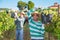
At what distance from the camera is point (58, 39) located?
461 centimetres

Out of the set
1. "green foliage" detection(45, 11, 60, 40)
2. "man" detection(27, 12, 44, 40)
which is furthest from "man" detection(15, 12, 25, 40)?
"green foliage" detection(45, 11, 60, 40)

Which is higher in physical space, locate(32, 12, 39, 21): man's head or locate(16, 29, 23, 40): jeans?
locate(32, 12, 39, 21): man's head

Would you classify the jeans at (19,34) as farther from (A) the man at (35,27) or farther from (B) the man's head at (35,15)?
(B) the man's head at (35,15)

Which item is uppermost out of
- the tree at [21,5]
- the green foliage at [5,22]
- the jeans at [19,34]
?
the tree at [21,5]

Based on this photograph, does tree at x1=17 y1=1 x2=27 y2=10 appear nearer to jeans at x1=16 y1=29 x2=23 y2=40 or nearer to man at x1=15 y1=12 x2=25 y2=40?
man at x1=15 y1=12 x2=25 y2=40

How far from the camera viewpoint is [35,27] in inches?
179

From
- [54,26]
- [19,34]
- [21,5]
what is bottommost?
[19,34]

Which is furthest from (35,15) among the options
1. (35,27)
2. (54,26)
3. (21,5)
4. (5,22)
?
(5,22)

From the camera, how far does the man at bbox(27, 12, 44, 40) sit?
450cm

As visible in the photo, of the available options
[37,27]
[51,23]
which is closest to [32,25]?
[37,27]

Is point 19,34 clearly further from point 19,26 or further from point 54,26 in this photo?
point 54,26

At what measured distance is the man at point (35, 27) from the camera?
4504 millimetres

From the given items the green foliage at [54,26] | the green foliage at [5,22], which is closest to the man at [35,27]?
the green foliage at [54,26]

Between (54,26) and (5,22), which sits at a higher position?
(5,22)
